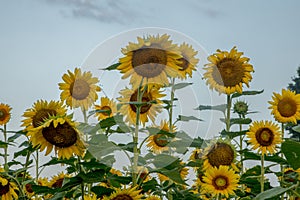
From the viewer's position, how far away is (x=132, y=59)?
2033mm

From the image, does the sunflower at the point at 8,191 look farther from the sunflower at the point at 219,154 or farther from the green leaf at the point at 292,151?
the green leaf at the point at 292,151

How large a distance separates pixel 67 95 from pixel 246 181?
1.10 m

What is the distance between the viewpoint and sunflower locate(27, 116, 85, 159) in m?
2.00

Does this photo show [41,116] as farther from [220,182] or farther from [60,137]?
[220,182]

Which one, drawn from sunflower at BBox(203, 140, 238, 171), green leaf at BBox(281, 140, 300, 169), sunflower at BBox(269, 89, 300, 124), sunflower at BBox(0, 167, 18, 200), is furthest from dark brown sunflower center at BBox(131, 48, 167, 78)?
sunflower at BBox(269, 89, 300, 124)

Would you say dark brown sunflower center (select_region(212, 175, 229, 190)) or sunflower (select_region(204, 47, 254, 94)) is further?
sunflower (select_region(204, 47, 254, 94))

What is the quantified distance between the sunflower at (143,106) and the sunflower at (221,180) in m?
0.54

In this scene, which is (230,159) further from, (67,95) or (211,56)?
(67,95)

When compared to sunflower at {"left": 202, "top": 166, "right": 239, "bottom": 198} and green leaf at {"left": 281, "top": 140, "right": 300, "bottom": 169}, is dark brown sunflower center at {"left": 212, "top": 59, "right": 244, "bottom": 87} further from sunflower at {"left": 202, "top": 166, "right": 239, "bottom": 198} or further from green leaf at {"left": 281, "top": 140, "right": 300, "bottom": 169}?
green leaf at {"left": 281, "top": 140, "right": 300, "bottom": 169}

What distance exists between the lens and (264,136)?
3.21 m

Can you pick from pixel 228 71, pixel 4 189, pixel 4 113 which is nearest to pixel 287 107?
pixel 228 71

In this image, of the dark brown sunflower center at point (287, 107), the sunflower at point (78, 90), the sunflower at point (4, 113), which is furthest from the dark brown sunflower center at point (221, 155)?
the sunflower at point (4, 113)

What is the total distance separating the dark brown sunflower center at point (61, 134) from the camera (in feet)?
6.63

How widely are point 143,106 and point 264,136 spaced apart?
49.8 inches
